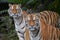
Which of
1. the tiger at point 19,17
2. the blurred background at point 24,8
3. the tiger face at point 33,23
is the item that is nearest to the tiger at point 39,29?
the tiger face at point 33,23

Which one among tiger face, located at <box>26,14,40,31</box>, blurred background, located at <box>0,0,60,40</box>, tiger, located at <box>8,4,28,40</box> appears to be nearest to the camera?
tiger face, located at <box>26,14,40,31</box>

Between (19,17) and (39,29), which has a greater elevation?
(19,17)

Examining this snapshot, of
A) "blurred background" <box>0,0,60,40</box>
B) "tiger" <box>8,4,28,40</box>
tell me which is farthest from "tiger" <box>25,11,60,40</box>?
"blurred background" <box>0,0,60,40</box>

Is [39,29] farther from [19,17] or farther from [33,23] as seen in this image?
[19,17]

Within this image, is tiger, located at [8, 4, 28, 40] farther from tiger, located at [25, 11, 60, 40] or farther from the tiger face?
the tiger face

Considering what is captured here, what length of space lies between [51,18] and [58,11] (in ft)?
1.26

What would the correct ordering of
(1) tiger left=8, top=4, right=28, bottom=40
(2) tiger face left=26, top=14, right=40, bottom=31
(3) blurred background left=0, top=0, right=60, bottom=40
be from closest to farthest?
(2) tiger face left=26, top=14, right=40, bottom=31 → (1) tiger left=8, top=4, right=28, bottom=40 → (3) blurred background left=0, top=0, right=60, bottom=40

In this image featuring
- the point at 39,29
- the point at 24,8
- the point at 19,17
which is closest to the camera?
the point at 39,29

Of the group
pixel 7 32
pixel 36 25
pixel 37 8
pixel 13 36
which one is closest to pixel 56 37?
pixel 36 25

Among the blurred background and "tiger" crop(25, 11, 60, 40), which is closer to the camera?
"tiger" crop(25, 11, 60, 40)

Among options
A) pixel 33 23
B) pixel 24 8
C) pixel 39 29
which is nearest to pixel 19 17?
pixel 24 8

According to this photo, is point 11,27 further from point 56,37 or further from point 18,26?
point 56,37

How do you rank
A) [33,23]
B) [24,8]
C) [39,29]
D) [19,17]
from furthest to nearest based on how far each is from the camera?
[24,8] < [19,17] < [39,29] < [33,23]

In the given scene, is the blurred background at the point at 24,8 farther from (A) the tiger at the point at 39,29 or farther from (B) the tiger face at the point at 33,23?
(B) the tiger face at the point at 33,23
